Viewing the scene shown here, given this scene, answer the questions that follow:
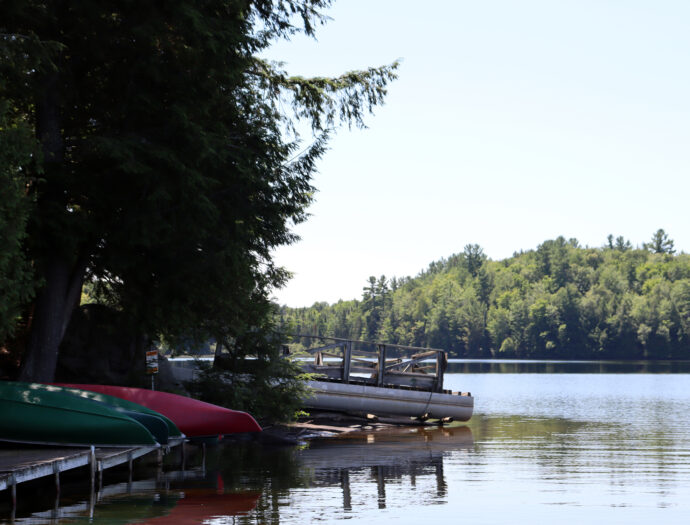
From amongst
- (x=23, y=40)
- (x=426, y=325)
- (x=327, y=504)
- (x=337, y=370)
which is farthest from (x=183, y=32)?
(x=426, y=325)

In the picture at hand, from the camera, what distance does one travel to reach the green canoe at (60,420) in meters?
12.8

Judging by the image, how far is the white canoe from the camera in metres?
24.8

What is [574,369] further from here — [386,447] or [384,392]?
[386,447]

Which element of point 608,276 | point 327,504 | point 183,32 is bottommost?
point 327,504

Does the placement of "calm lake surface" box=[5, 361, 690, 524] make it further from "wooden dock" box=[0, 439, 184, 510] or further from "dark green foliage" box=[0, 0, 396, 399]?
"dark green foliage" box=[0, 0, 396, 399]

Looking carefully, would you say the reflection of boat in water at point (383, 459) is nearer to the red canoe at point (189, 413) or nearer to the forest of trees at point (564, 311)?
the red canoe at point (189, 413)

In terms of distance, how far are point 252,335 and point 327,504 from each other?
826cm

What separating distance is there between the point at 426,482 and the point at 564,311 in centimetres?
13892

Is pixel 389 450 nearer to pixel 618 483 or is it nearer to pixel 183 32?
pixel 618 483

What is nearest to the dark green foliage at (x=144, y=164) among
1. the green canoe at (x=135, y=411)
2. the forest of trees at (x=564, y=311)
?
the green canoe at (x=135, y=411)

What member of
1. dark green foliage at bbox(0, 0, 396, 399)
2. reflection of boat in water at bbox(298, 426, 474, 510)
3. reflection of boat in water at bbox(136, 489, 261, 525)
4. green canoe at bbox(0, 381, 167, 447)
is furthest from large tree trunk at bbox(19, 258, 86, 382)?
reflection of boat in water at bbox(298, 426, 474, 510)

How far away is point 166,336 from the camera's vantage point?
17.8 m

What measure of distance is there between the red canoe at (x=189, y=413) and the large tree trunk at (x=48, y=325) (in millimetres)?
550

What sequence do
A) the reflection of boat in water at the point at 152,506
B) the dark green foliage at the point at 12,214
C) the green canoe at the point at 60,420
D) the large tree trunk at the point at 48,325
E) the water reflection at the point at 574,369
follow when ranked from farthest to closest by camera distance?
the water reflection at the point at 574,369 → the large tree trunk at the point at 48,325 → the green canoe at the point at 60,420 → the dark green foliage at the point at 12,214 → the reflection of boat in water at the point at 152,506
